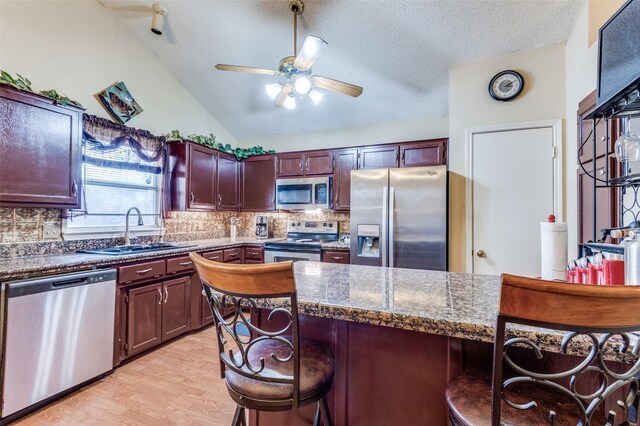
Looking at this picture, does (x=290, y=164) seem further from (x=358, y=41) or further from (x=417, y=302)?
(x=417, y=302)

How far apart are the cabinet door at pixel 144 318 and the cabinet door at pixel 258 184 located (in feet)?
6.39

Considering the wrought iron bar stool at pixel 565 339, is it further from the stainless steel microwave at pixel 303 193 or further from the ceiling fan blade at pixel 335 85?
the stainless steel microwave at pixel 303 193

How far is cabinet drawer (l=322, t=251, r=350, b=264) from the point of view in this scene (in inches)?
Answer: 142

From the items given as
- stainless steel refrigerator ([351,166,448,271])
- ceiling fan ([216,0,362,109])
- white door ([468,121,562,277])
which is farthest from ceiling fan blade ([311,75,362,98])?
white door ([468,121,562,277])

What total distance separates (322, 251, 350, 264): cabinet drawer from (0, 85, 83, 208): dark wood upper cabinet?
252 cm

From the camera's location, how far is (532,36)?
2691 millimetres

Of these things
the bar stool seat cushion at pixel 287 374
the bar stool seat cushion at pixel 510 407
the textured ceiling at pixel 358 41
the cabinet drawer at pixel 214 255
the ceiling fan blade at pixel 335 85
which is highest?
the textured ceiling at pixel 358 41

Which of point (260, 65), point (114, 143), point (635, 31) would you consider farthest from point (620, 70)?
point (114, 143)

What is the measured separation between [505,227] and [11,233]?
430cm

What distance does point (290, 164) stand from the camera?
14.4ft

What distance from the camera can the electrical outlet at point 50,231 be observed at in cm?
263

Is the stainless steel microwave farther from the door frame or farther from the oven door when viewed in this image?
the door frame

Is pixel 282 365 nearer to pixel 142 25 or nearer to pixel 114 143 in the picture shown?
pixel 114 143

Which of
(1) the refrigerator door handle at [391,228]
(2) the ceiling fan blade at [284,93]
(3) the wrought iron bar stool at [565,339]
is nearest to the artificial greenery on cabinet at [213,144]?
(2) the ceiling fan blade at [284,93]
